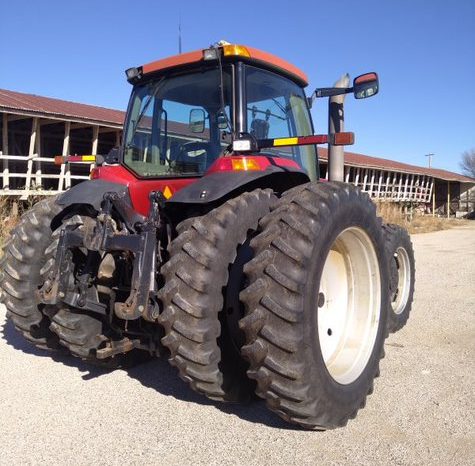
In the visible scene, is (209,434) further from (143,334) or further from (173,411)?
(143,334)

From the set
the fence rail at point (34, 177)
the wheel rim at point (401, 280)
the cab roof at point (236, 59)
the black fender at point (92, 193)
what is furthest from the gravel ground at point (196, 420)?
the fence rail at point (34, 177)

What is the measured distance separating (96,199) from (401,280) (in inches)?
132

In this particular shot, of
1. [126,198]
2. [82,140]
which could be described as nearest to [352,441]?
[126,198]

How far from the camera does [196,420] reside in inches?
116

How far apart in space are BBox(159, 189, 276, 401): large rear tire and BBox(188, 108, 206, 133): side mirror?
101 cm

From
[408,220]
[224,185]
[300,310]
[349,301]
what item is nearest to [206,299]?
[300,310]

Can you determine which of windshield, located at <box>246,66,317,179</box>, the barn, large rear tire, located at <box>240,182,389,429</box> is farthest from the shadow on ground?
the barn

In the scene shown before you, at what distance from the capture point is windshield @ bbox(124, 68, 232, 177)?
138 inches

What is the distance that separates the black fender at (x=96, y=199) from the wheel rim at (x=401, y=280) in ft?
9.65

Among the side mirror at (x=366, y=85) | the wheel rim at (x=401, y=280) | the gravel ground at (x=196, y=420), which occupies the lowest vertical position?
the gravel ground at (x=196, y=420)

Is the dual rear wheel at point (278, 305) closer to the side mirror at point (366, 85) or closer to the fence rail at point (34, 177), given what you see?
the side mirror at point (366, 85)

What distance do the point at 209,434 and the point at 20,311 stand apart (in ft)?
5.79

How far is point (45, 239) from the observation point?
3670mm

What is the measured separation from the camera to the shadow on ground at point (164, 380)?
9.74 feet
